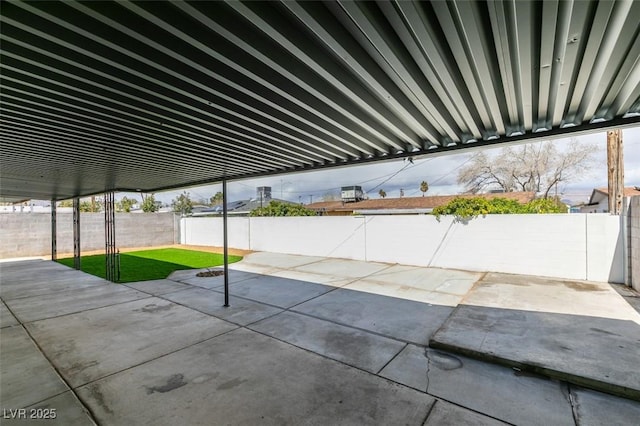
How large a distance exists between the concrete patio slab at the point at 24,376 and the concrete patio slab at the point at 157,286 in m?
2.43

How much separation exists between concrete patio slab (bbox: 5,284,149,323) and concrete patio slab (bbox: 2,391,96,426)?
3.07m

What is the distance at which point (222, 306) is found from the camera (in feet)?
16.5

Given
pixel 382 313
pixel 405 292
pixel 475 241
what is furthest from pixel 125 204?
pixel 382 313

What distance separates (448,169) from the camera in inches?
869

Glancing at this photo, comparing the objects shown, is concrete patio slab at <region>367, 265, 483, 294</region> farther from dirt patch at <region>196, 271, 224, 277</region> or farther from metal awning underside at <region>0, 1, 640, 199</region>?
dirt patch at <region>196, 271, 224, 277</region>

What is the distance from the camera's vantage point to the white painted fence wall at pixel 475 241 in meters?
6.18

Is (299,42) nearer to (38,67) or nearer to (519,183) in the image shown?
(38,67)

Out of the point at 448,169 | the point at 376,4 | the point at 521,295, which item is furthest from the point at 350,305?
the point at 448,169

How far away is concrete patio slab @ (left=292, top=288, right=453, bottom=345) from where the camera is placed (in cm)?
382

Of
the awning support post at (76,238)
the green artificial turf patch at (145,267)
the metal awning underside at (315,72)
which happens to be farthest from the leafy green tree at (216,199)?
the metal awning underside at (315,72)

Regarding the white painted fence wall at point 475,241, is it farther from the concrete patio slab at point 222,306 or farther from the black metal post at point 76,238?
the black metal post at point 76,238

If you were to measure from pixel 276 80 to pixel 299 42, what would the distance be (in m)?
0.47

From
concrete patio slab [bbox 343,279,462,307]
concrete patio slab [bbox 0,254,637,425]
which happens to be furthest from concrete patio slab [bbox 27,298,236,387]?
concrete patio slab [bbox 343,279,462,307]

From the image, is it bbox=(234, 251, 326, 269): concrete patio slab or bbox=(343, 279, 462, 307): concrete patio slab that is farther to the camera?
bbox=(234, 251, 326, 269): concrete patio slab
